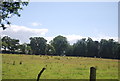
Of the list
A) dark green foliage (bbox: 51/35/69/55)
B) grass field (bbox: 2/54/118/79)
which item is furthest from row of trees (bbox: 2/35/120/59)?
grass field (bbox: 2/54/118/79)

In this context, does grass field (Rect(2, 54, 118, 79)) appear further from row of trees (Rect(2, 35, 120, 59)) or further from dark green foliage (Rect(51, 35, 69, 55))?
dark green foliage (Rect(51, 35, 69, 55))

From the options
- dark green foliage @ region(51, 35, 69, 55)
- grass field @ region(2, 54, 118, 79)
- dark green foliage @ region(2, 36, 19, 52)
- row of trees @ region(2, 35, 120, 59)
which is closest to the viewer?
grass field @ region(2, 54, 118, 79)

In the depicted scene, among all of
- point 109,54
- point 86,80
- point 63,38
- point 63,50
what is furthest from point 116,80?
point 63,38

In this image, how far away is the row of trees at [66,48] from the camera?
130000mm

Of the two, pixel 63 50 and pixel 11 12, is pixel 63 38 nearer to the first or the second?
pixel 63 50

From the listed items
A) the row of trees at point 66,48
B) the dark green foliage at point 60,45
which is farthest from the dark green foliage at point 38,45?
the dark green foliage at point 60,45

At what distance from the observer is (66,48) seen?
6255 inches

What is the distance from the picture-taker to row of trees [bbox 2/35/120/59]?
130000mm

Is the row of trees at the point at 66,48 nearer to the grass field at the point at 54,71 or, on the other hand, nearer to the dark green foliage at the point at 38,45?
the dark green foliage at the point at 38,45

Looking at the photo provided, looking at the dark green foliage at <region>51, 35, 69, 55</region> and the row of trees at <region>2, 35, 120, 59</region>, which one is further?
the dark green foliage at <region>51, 35, 69, 55</region>

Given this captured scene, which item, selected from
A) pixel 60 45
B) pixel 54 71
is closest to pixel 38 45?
pixel 60 45

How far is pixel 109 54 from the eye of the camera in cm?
12875

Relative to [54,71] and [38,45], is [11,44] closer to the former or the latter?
[38,45]

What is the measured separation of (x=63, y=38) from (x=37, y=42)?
2400cm
